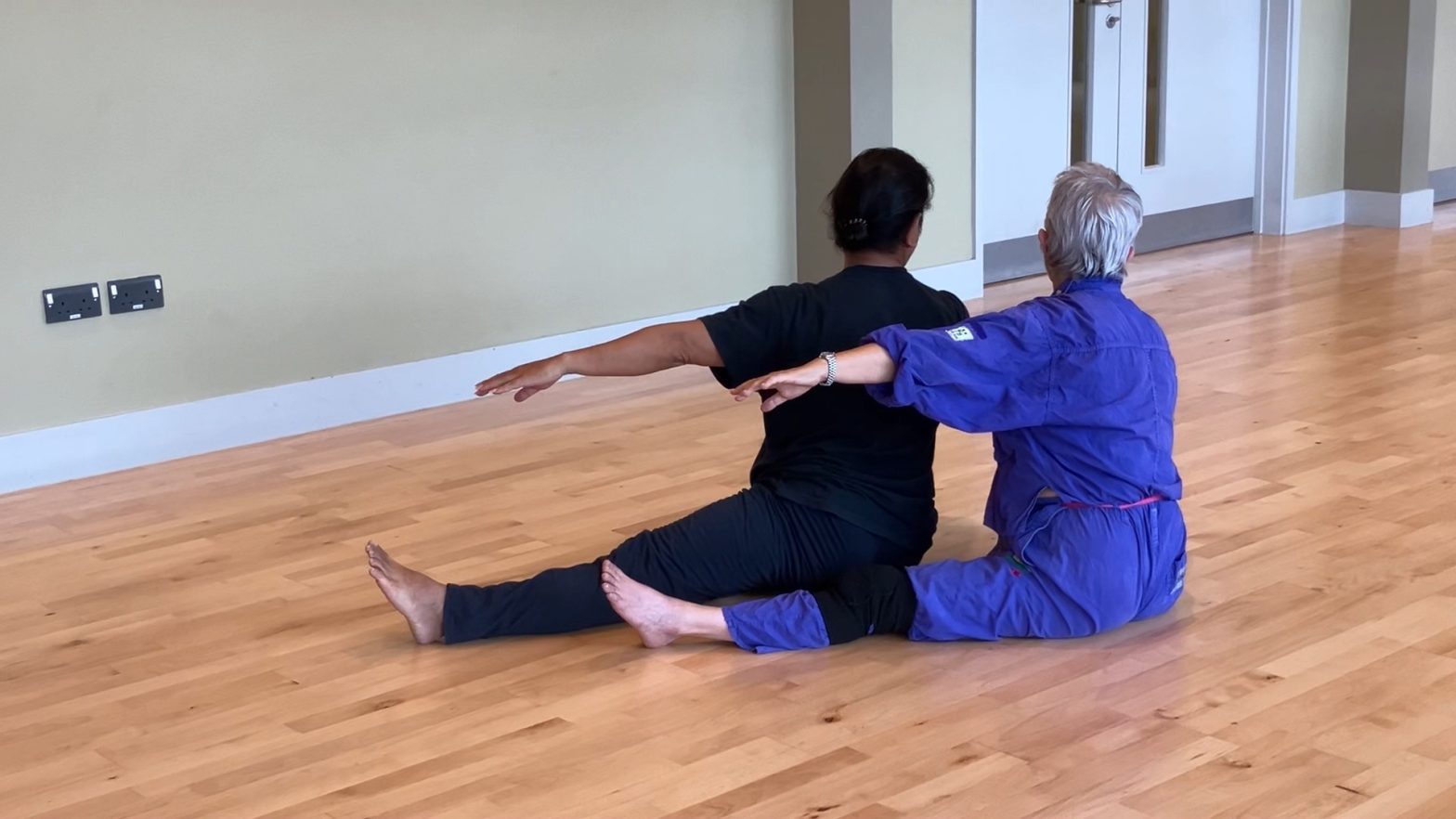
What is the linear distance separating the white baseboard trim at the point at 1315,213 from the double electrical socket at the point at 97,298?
554 cm

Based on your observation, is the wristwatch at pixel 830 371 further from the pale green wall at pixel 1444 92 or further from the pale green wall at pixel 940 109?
the pale green wall at pixel 1444 92

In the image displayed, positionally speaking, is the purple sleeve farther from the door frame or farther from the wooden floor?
the door frame

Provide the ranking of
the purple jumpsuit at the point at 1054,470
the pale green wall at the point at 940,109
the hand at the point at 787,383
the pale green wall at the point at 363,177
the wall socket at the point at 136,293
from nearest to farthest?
the hand at the point at 787,383 < the purple jumpsuit at the point at 1054,470 < the pale green wall at the point at 363,177 < the wall socket at the point at 136,293 < the pale green wall at the point at 940,109

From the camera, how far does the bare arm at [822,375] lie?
2.70 metres

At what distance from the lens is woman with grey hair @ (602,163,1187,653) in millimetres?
2848

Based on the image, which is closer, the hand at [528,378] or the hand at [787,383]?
the hand at [787,383]

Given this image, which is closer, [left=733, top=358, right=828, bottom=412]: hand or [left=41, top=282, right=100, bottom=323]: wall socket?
[left=733, top=358, right=828, bottom=412]: hand

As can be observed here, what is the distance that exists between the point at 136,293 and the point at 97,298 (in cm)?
11

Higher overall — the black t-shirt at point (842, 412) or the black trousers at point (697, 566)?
the black t-shirt at point (842, 412)

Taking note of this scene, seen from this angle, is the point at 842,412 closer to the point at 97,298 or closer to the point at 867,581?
the point at 867,581

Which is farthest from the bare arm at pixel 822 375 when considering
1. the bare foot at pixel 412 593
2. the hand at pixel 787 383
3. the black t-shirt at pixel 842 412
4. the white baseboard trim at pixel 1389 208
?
the white baseboard trim at pixel 1389 208

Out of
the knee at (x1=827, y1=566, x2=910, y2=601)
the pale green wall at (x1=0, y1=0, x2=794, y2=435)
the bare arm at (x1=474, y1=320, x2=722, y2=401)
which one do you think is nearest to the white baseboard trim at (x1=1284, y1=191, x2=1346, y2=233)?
the pale green wall at (x1=0, y1=0, x2=794, y2=435)

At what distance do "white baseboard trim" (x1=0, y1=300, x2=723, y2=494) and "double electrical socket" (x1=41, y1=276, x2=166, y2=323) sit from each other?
30 cm

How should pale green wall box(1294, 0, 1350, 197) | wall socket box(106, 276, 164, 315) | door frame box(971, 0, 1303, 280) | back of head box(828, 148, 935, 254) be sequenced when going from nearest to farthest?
1. back of head box(828, 148, 935, 254)
2. wall socket box(106, 276, 164, 315)
3. door frame box(971, 0, 1303, 280)
4. pale green wall box(1294, 0, 1350, 197)
